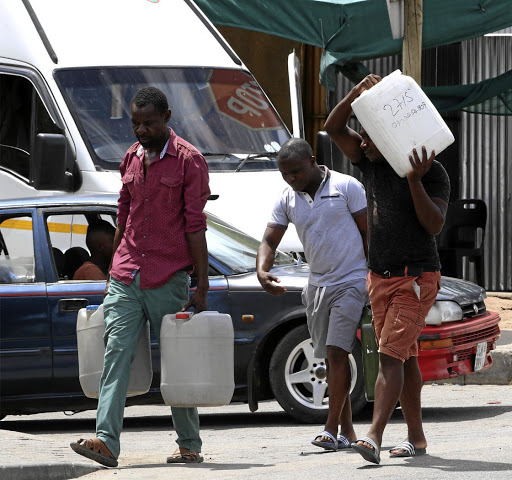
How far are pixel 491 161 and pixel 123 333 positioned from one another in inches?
454

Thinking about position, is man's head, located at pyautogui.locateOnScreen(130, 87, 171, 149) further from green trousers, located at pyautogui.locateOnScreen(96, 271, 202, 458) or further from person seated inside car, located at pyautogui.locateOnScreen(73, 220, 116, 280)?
person seated inside car, located at pyautogui.locateOnScreen(73, 220, 116, 280)

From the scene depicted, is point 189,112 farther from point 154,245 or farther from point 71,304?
point 154,245

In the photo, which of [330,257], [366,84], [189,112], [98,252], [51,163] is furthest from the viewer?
[189,112]

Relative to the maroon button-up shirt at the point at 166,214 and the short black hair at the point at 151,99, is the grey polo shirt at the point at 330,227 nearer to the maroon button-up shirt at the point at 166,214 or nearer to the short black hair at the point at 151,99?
the maroon button-up shirt at the point at 166,214

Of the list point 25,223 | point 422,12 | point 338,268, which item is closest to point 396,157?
point 338,268

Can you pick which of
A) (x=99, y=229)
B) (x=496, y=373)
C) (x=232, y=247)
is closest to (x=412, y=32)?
(x=496, y=373)

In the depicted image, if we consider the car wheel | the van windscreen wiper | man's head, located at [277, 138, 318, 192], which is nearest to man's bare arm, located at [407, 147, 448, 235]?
man's head, located at [277, 138, 318, 192]

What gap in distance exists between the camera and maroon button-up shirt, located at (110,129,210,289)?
21.7 feet

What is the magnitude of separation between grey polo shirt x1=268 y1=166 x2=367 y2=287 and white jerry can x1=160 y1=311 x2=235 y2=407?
0.71 m

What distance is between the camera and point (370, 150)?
21.6ft

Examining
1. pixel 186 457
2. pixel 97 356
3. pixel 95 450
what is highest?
pixel 97 356

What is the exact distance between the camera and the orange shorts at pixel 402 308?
649 cm

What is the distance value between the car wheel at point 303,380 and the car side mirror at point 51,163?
2.77 m

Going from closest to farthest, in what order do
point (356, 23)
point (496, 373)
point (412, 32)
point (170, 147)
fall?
point (170, 147) → point (496, 373) → point (412, 32) → point (356, 23)
